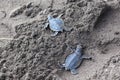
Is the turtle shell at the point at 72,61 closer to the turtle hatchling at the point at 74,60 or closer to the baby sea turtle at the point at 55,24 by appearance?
the turtle hatchling at the point at 74,60

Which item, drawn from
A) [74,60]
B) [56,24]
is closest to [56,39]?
[56,24]

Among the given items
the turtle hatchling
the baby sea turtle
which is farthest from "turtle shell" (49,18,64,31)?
the turtle hatchling

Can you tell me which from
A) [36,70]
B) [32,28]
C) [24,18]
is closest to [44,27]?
[32,28]

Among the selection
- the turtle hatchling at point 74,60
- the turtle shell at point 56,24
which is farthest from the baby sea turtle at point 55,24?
the turtle hatchling at point 74,60

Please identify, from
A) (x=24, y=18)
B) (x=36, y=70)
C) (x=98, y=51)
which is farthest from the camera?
(x=24, y=18)

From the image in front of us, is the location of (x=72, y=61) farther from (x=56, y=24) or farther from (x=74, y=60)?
(x=56, y=24)

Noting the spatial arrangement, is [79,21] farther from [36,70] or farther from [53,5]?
[36,70]
